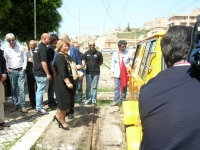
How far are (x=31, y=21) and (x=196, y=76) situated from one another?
23.2m

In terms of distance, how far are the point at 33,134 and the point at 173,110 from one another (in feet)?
13.6

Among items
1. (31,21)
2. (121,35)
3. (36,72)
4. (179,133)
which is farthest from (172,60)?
(121,35)

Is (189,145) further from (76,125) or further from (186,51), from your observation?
(76,125)

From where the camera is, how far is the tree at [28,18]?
22.1 meters

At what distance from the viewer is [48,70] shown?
6465 millimetres

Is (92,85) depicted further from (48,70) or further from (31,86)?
(48,70)

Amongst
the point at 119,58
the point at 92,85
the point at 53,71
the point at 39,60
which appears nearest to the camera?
the point at 53,71

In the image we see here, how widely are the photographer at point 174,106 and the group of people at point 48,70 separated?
367cm

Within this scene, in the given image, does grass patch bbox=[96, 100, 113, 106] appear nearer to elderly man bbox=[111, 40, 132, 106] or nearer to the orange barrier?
elderly man bbox=[111, 40, 132, 106]

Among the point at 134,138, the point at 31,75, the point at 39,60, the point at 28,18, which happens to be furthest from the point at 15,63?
the point at 28,18

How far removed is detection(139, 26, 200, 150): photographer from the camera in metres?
1.45

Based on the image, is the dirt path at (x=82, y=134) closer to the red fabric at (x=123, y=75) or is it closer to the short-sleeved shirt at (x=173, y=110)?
the red fabric at (x=123, y=75)

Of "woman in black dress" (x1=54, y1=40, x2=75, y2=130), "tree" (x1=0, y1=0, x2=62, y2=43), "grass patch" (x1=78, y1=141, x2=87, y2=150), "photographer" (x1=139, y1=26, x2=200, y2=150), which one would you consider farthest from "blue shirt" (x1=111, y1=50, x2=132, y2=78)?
"tree" (x1=0, y1=0, x2=62, y2=43)

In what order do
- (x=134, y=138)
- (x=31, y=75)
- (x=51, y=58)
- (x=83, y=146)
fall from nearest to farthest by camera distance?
(x=134, y=138) → (x=83, y=146) → (x=51, y=58) → (x=31, y=75)
